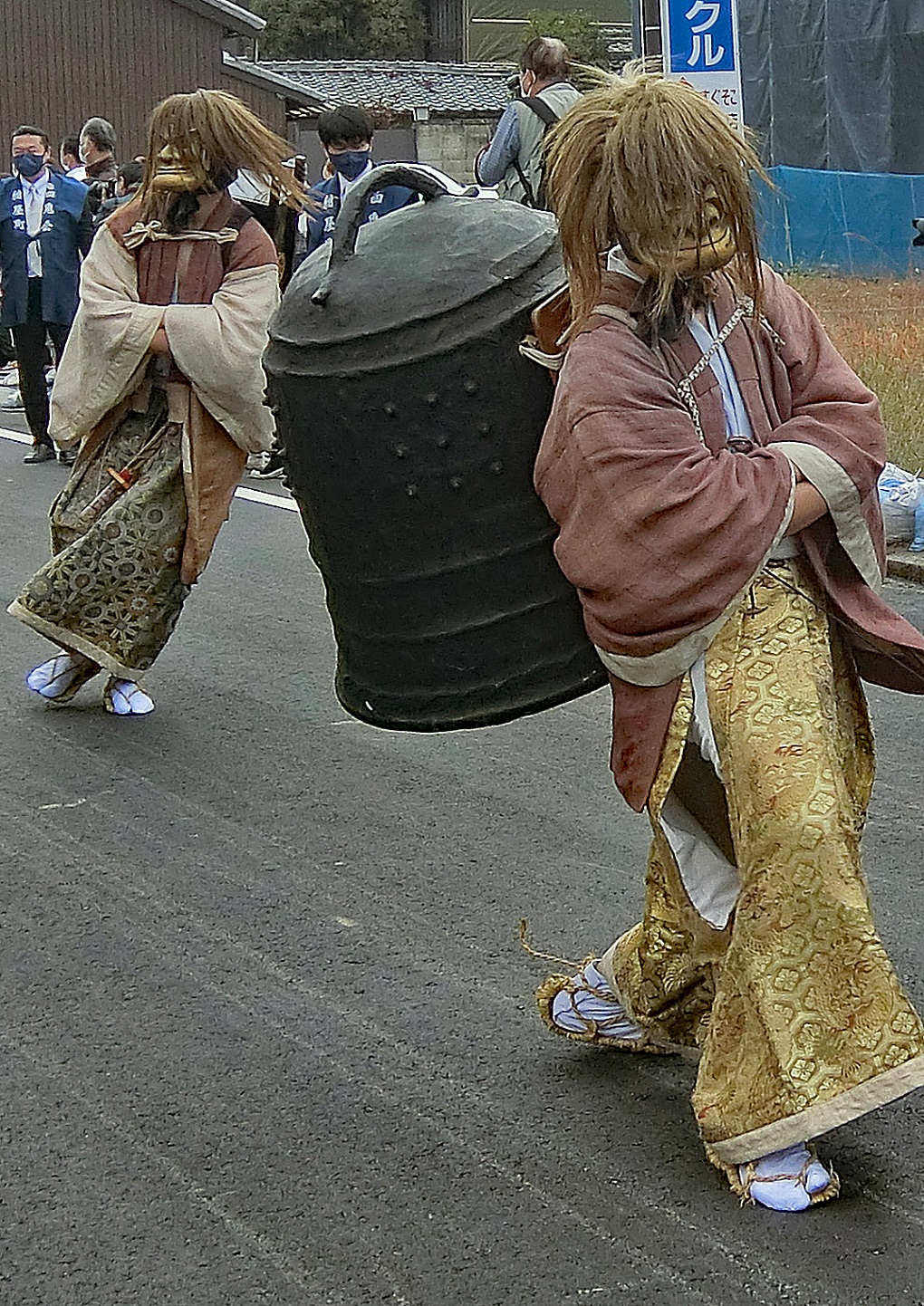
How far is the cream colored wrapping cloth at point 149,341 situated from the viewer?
18.2ft

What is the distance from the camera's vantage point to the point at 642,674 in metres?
2.88

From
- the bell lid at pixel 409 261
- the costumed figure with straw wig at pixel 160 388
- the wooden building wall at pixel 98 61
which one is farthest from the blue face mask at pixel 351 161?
the wooden building wall at pixel 98 61

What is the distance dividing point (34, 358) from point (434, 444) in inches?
392

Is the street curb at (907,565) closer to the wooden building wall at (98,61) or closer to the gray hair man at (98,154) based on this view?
the gray hair man at (98,154)

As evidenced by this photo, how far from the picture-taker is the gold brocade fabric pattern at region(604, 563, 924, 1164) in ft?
9.28

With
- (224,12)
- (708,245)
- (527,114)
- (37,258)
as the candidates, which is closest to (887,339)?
(527,114)

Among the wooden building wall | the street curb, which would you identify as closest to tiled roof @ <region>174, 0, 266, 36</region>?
the wooden building wall

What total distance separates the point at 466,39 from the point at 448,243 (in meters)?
49.4

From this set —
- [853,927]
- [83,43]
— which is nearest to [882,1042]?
[853,927]

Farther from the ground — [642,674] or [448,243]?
[448,243]

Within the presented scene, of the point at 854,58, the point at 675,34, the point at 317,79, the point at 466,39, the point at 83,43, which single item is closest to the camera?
the point at 675,34

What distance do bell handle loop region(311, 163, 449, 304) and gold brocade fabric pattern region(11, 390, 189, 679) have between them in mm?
3000

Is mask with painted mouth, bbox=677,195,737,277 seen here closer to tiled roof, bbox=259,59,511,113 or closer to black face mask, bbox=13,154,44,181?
black face mask, bbox=13,154,44,181

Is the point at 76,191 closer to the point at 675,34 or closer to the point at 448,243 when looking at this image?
the point at 675,34
